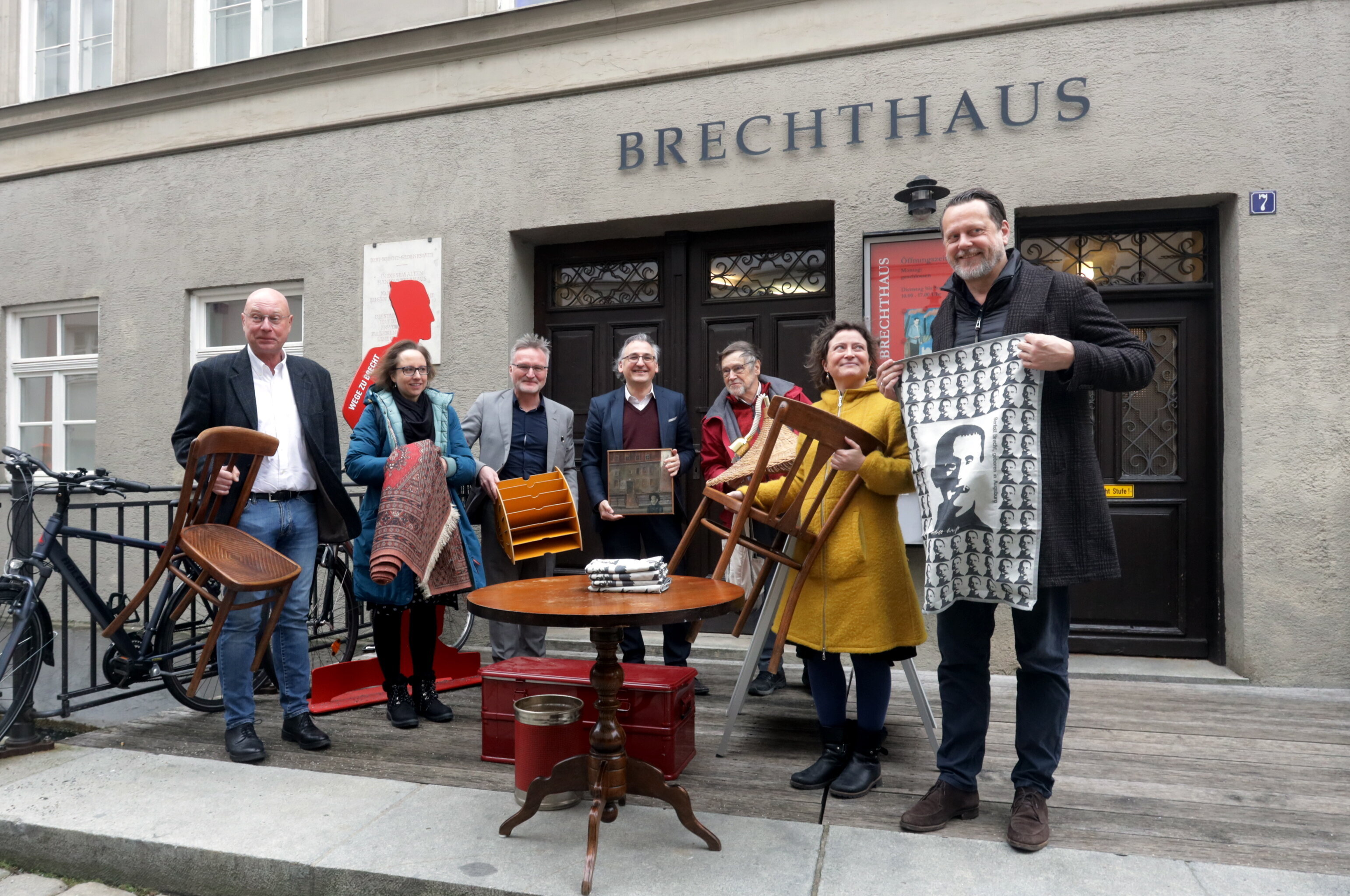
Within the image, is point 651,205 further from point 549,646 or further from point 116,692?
point 116,692

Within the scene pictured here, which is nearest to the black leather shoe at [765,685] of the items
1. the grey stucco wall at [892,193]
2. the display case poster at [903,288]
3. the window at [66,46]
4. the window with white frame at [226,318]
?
the display case poster at [903,288]

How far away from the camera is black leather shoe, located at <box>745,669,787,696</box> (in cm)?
436

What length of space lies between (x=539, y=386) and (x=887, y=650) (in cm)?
234

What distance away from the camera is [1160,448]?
5.01m

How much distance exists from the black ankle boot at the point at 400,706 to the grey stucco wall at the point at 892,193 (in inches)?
93.8

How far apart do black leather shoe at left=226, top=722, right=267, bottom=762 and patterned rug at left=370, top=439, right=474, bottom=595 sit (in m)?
0.78

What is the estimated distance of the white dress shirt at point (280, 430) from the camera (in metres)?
3.59

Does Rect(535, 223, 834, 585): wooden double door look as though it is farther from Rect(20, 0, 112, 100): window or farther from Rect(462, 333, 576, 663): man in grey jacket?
Rect(20, 0, 112, 100): window

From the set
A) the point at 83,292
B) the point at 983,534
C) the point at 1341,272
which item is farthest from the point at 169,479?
the point at 1341,272

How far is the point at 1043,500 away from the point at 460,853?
A: 2.07 metres

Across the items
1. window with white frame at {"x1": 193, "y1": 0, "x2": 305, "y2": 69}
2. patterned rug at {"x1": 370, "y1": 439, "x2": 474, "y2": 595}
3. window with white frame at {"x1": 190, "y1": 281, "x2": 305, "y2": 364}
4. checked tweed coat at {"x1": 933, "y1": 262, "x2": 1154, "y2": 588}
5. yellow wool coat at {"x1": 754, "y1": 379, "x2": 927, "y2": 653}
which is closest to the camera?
checked tweed coat at {"x1": 933, "y1": 262, "x2": 1154, "y2": 588}

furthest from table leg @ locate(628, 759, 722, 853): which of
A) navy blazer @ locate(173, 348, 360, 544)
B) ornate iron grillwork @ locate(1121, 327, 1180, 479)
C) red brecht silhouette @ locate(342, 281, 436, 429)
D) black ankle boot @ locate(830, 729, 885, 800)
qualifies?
red brecht silhouette @ locate(342, 281, 436, 429)

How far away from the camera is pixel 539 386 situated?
4480mm

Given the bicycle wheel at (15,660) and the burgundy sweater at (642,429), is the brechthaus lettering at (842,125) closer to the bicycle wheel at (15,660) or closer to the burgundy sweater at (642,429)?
the burgundy sweater at (642,429)
